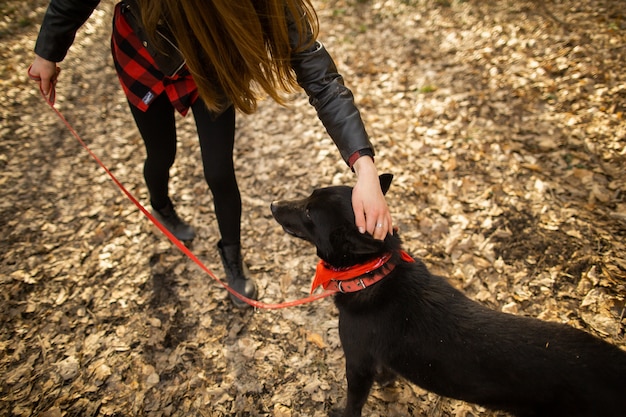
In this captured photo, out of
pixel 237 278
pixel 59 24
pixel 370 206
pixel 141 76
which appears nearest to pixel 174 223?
pixel 237 278

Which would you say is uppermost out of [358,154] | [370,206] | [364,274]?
[358,154]

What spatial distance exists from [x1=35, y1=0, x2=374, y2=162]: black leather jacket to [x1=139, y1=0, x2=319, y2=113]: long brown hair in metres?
0.11

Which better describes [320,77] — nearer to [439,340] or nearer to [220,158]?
[220,158]

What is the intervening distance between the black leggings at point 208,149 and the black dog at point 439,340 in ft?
1.73

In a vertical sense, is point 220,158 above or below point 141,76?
below

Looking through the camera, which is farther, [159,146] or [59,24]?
[159,146]

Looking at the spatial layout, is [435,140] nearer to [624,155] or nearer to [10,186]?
[624,155]

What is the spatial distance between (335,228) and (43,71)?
83.0 inches

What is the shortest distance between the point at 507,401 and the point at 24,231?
15.7 feet

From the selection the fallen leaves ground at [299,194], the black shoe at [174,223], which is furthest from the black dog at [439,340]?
the black shoe at [174,223]

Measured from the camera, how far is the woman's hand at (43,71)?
2135mm

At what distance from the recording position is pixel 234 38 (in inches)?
68.8

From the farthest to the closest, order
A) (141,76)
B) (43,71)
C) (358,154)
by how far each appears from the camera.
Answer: (141,76), (43,71), (358,154)

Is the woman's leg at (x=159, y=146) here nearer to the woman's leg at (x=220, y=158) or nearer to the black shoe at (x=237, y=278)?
the woman's leg at (x=220, y=158)
